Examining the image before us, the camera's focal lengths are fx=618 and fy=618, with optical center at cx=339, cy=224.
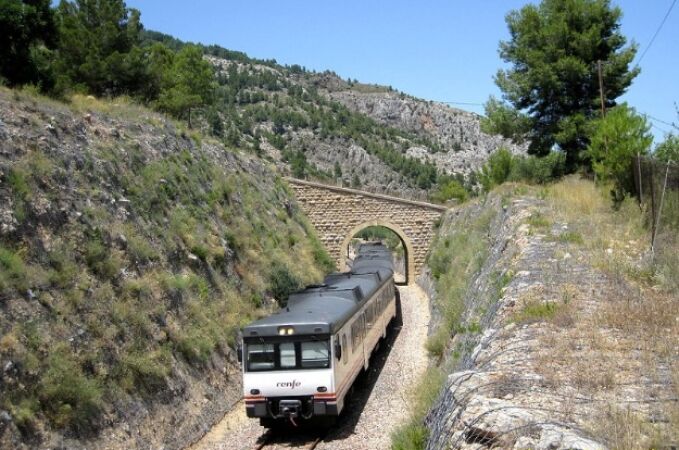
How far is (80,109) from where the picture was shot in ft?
54.0

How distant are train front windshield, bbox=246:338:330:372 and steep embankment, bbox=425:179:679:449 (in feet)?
7.54

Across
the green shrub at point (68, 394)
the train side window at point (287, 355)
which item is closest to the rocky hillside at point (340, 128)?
the train side window at point (287, 355)

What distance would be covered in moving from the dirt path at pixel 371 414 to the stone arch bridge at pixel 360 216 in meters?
17.3

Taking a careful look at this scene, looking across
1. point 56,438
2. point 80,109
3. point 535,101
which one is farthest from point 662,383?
point 535,101

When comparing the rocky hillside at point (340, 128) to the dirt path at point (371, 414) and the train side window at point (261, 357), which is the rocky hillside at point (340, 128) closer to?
the dirt path at point (371, 414)

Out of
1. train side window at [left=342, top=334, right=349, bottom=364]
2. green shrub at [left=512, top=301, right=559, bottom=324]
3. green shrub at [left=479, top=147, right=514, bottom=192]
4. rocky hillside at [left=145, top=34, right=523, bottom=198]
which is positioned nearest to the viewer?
green shrub at [left=512, top=301, right=559, bottom=324]

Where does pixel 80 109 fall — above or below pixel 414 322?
above

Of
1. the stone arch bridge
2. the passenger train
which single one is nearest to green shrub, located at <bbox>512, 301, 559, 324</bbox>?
the passenger train

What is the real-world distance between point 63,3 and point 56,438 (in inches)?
853

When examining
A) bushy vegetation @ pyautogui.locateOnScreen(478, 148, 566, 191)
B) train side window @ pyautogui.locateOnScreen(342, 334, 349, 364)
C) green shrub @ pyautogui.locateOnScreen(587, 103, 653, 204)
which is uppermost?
green shrub @ pyautogui.locateOnScreen(587, 103, 653, 204)

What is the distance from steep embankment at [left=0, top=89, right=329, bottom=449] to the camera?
372 inches

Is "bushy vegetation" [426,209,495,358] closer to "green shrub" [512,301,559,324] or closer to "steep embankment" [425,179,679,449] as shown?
"steep embankment" [425,179,679,449]

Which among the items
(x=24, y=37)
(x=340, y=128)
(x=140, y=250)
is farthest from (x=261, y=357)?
(x=340, y=128)

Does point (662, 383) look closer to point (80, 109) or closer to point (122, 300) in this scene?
point (122, 300)
